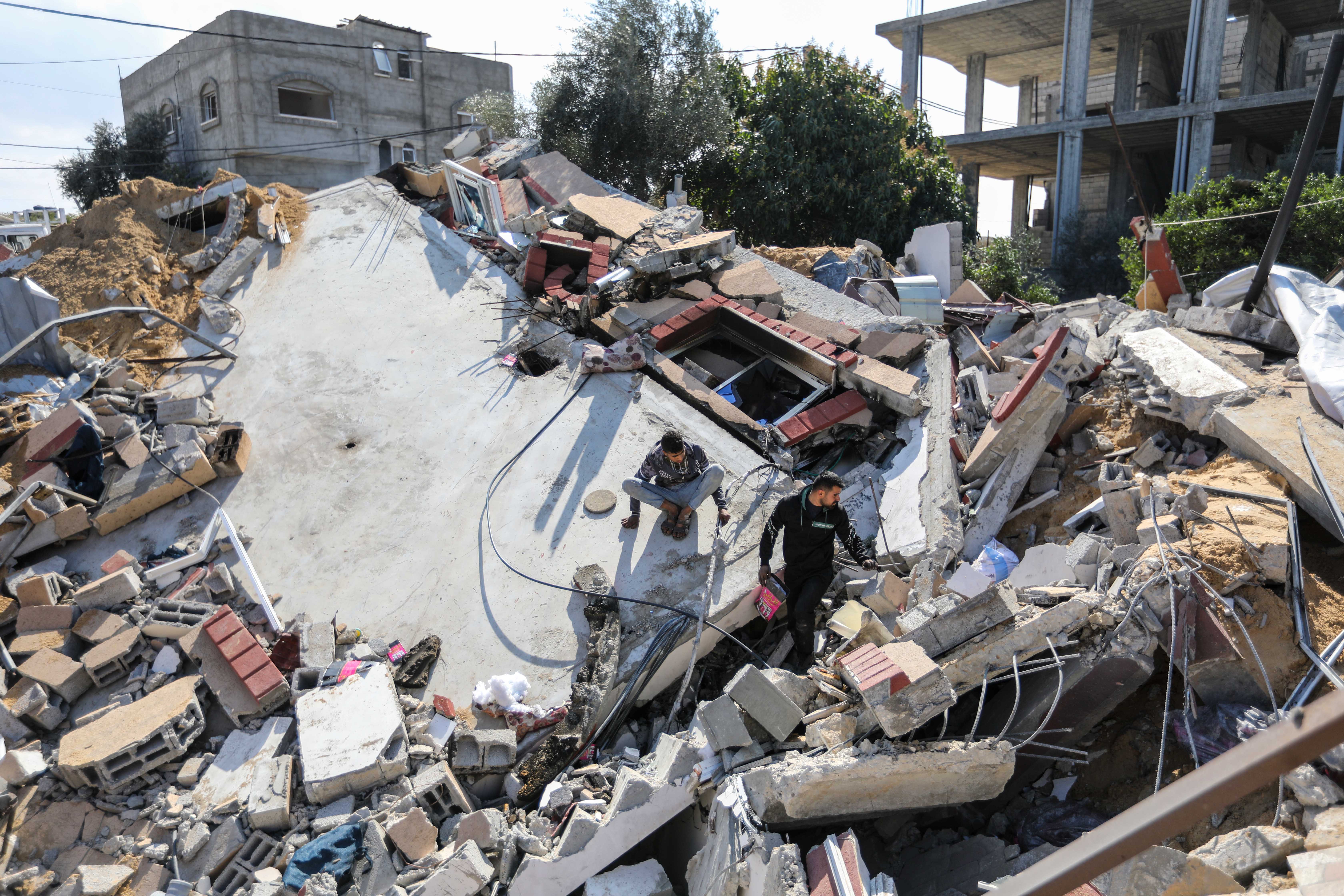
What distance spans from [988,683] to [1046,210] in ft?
91.1

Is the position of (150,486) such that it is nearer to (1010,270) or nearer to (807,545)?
(807,545)

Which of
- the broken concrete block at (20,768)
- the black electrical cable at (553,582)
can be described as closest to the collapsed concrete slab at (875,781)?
the black electrical cable at (553,582)

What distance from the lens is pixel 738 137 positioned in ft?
52.9

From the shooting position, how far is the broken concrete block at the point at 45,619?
220 inches

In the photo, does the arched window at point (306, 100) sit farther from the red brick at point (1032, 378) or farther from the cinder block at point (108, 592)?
the red brick at point (1032, 378)

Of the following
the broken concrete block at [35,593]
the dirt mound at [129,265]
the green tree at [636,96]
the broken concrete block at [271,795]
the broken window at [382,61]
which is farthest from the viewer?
the broken window at [382,61]

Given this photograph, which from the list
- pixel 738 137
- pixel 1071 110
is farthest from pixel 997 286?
pixel 1071 110

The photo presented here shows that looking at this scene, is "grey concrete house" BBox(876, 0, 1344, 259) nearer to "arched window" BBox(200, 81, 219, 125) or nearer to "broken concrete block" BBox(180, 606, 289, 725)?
"arched window" BBox(200, 81, 219, 125)

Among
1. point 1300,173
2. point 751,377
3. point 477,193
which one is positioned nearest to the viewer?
point 1300,173

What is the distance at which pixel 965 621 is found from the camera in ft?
13.8

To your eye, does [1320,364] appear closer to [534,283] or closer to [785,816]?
[785,816]

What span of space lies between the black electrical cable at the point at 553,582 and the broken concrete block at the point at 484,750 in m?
1.20

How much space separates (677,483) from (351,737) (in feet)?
8.64

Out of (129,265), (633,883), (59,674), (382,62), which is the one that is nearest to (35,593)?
(59,674)
